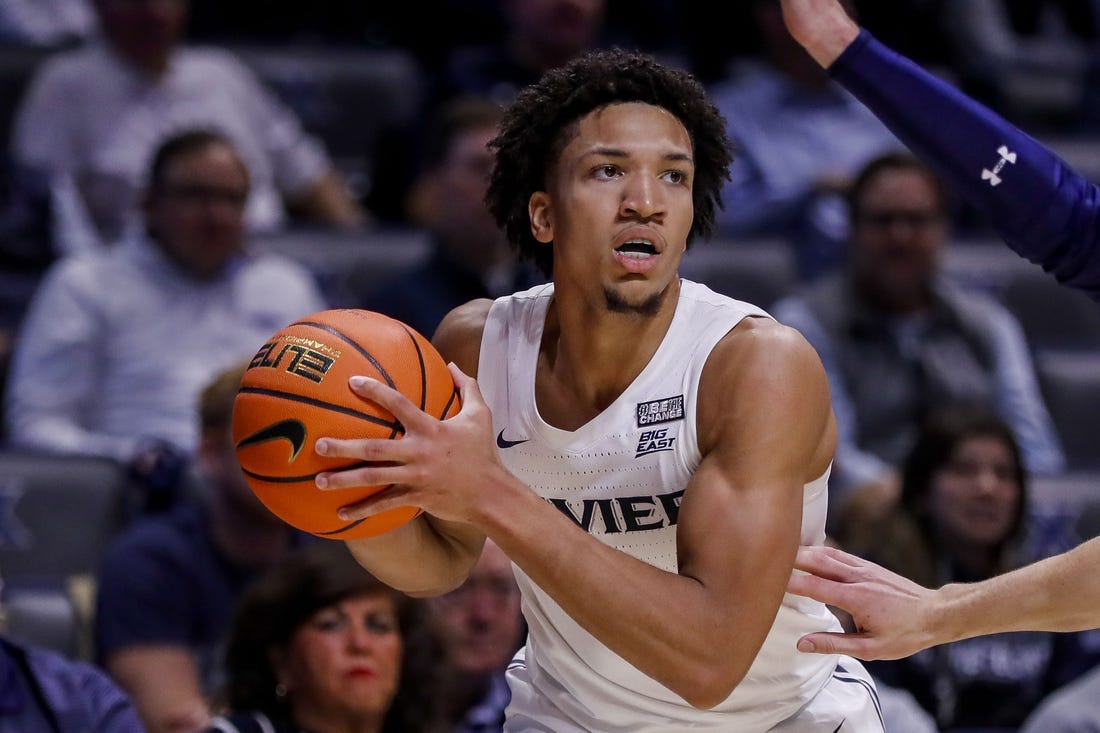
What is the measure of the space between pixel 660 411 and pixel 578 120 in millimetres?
549

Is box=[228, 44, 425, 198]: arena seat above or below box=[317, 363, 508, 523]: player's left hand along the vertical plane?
above

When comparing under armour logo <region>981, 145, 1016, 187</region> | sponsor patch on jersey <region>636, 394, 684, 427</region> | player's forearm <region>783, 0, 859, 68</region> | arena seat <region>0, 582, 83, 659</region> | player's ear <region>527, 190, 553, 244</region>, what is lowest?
arena seat <region>0, 582, 83, 659</region>

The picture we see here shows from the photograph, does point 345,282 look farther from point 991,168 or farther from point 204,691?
point 991,168

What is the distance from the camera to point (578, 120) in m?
3.06

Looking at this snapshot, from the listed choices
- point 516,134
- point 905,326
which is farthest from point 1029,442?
point 516,134

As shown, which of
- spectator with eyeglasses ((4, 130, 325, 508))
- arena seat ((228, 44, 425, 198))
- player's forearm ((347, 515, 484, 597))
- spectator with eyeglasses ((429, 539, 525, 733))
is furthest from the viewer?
arena seat ((228, 44, 425, 198))

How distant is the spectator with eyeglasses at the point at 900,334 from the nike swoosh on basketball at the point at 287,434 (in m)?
3.41

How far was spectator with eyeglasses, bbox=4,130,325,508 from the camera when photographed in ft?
18.9

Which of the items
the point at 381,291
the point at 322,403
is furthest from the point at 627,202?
the point at 381,291

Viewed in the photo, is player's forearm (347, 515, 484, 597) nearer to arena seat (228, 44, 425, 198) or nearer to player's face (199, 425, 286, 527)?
player's face (199, 425, 286, 527)

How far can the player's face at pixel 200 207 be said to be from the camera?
5.79 metres

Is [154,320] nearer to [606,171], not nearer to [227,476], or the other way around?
[227,476]

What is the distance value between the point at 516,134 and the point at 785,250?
11.5ft

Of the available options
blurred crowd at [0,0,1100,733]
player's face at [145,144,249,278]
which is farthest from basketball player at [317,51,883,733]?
player's face at [145,144,249,278]
